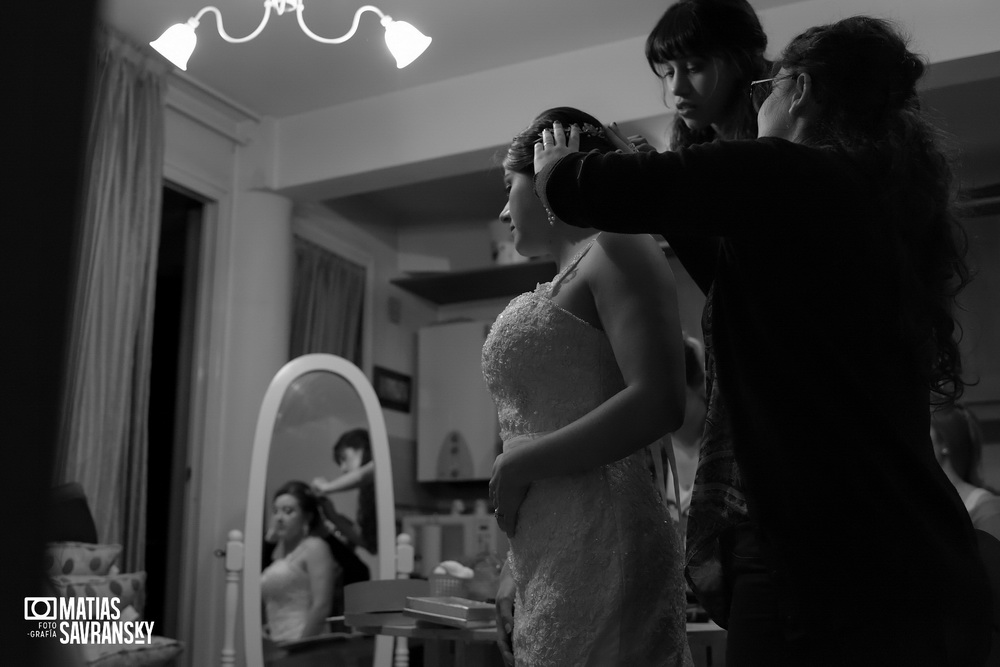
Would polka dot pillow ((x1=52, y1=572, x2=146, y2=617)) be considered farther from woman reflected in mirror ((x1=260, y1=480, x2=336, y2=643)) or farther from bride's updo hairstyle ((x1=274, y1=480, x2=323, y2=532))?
bride's updo hairstyle ((x1=274, y1=480, x2=323, y2=532))

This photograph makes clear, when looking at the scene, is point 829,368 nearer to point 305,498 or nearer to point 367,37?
point 367,37

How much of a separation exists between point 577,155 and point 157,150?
10.9ft

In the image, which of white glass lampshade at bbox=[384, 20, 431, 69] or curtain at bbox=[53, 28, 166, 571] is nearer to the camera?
white glass lampshade at bbox=[384, 20, 431, 69]

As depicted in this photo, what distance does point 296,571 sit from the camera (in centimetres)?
388

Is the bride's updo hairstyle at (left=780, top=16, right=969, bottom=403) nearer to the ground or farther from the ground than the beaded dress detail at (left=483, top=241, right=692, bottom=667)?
farther from the ground

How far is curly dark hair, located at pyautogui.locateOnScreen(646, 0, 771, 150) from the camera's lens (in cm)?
121

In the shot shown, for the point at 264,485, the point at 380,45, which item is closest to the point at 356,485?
the point at 264,485

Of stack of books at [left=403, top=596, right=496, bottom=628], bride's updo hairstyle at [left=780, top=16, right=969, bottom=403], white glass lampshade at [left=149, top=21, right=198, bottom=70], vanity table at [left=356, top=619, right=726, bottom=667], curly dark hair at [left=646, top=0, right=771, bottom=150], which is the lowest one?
vanity table at [left=356, top=619, right=726, bottom=667]

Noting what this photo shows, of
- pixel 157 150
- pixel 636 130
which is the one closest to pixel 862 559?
pixel 636 130

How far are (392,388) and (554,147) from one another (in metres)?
4.54

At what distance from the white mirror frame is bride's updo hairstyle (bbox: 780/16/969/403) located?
3.26 m

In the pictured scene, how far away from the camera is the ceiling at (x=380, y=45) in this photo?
3566mm

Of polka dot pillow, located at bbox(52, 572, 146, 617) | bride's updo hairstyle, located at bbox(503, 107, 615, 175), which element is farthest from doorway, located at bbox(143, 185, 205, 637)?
bride's updo hairstyle, located at bbox(503, 107, 615, 175)

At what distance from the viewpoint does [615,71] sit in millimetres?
3793
